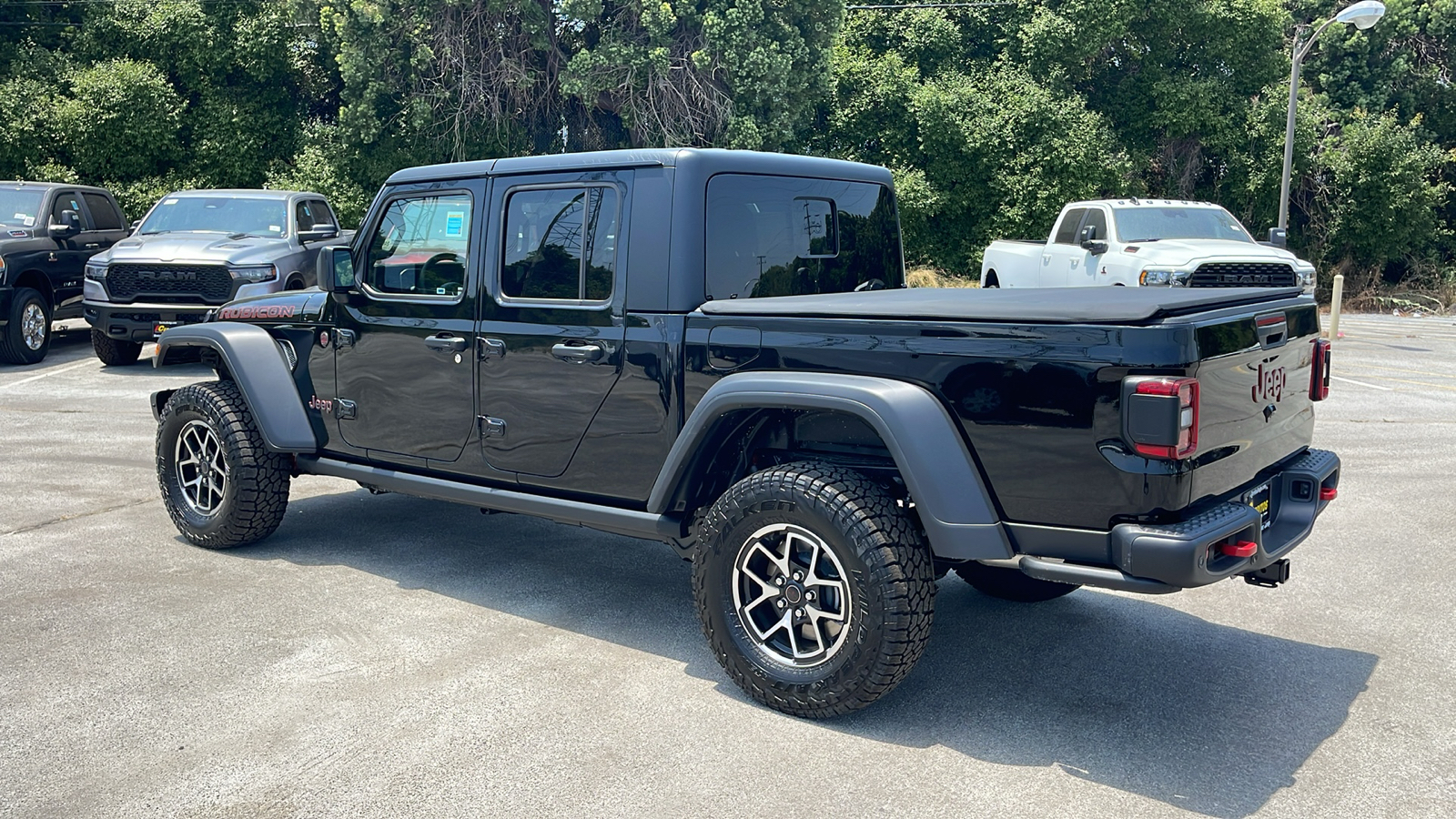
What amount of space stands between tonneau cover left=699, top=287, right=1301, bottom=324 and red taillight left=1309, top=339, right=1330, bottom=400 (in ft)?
0.82

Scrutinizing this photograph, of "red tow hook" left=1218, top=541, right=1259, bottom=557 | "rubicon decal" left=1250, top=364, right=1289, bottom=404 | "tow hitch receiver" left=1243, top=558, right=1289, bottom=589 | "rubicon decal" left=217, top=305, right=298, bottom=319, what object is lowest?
"tow hitch receiver" left=1243, top=558, right=1289, bottom=589

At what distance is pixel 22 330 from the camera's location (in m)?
13.5

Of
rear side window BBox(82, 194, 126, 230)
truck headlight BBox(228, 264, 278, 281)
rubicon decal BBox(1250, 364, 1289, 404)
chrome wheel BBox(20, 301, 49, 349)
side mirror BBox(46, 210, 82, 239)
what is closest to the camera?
rubicon decal BBox(1250, 364, 1289, 404)

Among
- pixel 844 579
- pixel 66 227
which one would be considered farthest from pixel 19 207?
pixel 844 579

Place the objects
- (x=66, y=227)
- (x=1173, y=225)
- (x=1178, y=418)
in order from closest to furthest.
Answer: (x=1178, y=418) → (x=66, y=227) → (x=1173, y=225)

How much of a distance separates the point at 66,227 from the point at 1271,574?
14034 mm

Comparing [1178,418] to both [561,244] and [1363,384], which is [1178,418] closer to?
[561,244]

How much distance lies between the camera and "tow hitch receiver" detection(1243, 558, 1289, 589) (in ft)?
13.8

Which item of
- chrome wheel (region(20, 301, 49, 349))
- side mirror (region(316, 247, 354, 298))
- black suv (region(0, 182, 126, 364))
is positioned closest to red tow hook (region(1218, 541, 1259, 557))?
side mirror (region(316, 247, 354, 298))

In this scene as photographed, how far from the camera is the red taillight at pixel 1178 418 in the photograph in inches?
136

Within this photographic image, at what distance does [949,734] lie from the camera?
4039 mm

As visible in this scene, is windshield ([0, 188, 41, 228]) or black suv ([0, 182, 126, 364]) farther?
windshield ([0, 188, 41, 228])

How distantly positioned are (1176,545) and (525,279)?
112 inches

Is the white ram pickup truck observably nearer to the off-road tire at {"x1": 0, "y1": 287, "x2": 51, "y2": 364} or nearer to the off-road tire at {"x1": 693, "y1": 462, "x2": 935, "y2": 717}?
the off-road tire at {"x1": 693, "y1": 462, "x2": 935, "y2": 717}
